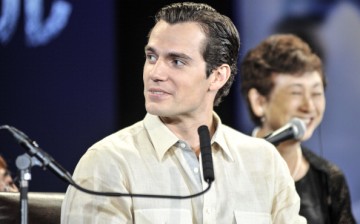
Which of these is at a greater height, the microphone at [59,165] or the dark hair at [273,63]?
the dark hair at [273,63]

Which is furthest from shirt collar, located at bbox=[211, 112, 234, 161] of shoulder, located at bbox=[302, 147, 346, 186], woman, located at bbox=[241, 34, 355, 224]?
shoulder, located at bbox=[302, 147, 346, 186]

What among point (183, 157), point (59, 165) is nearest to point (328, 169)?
point (183, 157)

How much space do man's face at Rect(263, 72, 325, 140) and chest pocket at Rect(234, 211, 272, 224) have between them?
1.01m

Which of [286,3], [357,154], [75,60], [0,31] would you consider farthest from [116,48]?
[357,154]

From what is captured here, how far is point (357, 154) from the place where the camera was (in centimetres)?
412

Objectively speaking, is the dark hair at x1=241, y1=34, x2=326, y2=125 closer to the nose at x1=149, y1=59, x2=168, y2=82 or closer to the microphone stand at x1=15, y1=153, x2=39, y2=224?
the nose at x1=149, y1=59, x2=168, y2=82

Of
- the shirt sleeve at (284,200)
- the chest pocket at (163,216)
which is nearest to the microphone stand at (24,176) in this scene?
the chest pocket at (163,216)

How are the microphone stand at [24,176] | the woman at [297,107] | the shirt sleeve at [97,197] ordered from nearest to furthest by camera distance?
the microphone stand at [24,176], the shirt sleeve at [97,197], the woman at [297,107]

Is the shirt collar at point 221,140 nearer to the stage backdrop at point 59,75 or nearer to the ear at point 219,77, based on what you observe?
the ear at point 219,77

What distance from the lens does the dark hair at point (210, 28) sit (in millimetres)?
2430

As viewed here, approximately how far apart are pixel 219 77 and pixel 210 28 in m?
0.15

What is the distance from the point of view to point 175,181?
7.64 feet

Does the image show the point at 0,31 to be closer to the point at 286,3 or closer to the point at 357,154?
the point at 286,3

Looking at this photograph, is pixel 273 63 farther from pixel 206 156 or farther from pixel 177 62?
pixel 206 156
